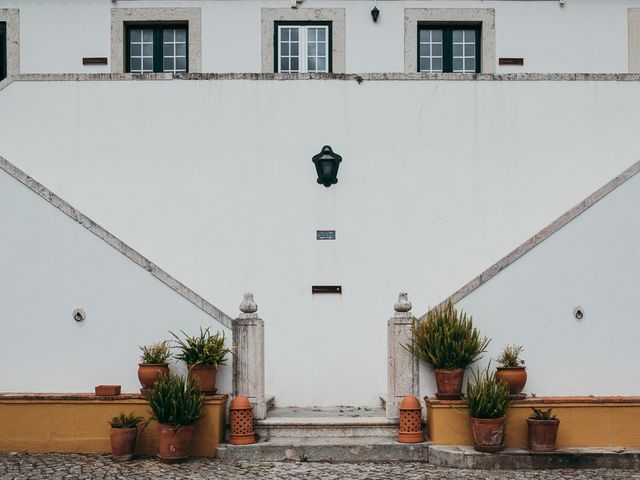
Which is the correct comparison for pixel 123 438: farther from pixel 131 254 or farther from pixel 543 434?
pixel 543 434

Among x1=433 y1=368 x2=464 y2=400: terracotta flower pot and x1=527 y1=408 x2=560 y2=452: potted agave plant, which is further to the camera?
x1=433 y1=368 x2=464 y2=400: terracotta flower pot

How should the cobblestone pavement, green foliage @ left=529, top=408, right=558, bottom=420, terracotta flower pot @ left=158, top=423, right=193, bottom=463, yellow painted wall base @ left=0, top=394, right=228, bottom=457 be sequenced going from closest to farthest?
the cobblestone pavement
terracotta flower pot @ left=158, top=423, right=193, bottom=463
green foliage @ left=529, top=408, right=558, bottom=420
yellow painted wall base @ left=0, top=394, right=228, bottom=457

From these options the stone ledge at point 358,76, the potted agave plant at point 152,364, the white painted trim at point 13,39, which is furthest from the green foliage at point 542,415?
the white painted trim at point 13,39

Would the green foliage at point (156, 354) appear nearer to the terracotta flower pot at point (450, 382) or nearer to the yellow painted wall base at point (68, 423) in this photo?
the yellow painted wall base at point (68, 423)

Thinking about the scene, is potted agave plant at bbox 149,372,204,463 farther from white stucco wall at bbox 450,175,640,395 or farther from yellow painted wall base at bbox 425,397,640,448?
white stucco wall at bbox 450,175,640,395

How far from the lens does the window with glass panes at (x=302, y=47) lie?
13430 mm

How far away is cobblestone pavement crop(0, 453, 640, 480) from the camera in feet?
29.2

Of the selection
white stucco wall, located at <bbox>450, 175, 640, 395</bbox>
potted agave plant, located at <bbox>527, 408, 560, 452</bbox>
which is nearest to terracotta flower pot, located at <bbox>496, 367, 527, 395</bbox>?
white stucco wall, located at <bbox>450, 175, 640, 395</bbox>

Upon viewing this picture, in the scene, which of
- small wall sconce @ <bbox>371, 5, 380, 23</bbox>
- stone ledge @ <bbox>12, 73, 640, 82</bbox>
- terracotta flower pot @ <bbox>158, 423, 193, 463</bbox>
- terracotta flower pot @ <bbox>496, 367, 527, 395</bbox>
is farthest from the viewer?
small wall sconce @ <bbox>371, 5, 380, 23</bbox>

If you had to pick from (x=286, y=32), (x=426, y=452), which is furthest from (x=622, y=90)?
(x=426, y=452)

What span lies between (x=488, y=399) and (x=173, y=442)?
3.26 metres

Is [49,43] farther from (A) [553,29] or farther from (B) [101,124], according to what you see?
(A) [553,29]

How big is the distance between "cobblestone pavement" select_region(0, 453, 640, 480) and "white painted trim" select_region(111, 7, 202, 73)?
6.21 meters

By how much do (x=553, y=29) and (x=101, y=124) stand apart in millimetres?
6643
